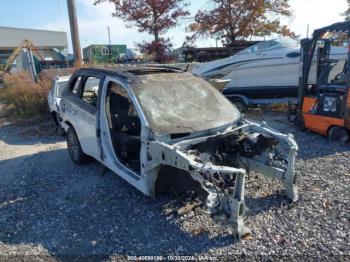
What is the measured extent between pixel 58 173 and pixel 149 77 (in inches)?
95.1

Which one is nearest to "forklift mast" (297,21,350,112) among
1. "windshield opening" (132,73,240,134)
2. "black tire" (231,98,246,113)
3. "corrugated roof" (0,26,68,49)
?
"black tire" (231,98,246,113)

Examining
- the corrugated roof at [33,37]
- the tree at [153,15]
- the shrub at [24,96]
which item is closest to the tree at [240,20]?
the tree at [153,15]

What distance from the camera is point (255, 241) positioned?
342 cm

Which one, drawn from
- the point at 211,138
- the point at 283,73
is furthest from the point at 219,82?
the point at 211,138

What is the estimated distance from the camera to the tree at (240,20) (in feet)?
46.7

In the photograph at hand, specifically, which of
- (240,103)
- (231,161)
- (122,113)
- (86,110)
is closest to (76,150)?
(86,110)

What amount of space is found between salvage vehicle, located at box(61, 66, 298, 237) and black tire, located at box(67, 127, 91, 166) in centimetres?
32

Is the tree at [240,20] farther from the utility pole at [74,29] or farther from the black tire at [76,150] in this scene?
the black tire at [76,150]

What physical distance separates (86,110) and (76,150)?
0.99m

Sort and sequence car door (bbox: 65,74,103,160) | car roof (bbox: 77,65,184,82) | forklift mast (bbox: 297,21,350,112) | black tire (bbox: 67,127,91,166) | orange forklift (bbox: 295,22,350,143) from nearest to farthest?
car roof (bbox: 77,65,184,82), car door (bbox: 65,74,103,160), black tire (bbox: 67,127,91,166), orange forklift (bbox: 295,22,350,143), forklift mast (bbox: 297,21,350,112)

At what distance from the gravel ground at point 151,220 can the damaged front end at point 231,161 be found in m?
0.31

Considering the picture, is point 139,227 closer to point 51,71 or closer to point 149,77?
point 149,77

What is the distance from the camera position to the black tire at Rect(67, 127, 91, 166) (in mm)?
5812

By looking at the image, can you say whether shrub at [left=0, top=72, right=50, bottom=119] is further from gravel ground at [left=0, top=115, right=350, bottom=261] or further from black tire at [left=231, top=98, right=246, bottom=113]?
black tire at [left=231, top=98, right=246, bottom=113]
